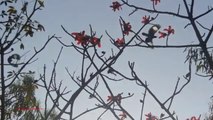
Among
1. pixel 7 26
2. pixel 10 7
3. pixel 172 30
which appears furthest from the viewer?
pixel 10 7

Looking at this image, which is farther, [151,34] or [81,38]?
[81,38]

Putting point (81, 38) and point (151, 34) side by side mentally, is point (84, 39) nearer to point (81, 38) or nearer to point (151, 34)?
point (81, 38)

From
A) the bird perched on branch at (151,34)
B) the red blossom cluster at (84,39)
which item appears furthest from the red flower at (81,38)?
the bird perched on branch at (151,34)

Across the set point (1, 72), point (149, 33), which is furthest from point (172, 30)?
point (1, 72)

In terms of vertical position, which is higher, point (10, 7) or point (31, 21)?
point (10, 7)

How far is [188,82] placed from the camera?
273 centimetres

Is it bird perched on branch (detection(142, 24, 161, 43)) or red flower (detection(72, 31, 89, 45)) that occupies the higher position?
red flower (detection(72, 31, 89, 45))

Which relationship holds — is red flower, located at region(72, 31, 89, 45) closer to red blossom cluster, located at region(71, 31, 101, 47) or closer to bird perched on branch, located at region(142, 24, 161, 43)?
red blossom cluster, located at region(71, 31, 101, 47)

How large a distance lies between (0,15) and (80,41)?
2.99 meters

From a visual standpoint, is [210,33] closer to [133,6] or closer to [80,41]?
[133,6]

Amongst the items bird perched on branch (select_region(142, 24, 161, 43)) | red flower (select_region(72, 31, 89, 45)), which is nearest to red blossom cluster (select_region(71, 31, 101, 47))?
red flower (select_region(72, 31, 89, 45))

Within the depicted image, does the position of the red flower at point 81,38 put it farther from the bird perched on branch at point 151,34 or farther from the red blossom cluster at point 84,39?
the bird perched on branch at point 151,34

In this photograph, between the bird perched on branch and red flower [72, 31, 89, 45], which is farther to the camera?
red flower [72, 31, 89, 45]

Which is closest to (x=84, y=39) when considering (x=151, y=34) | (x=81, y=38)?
(x=81, y=38)
